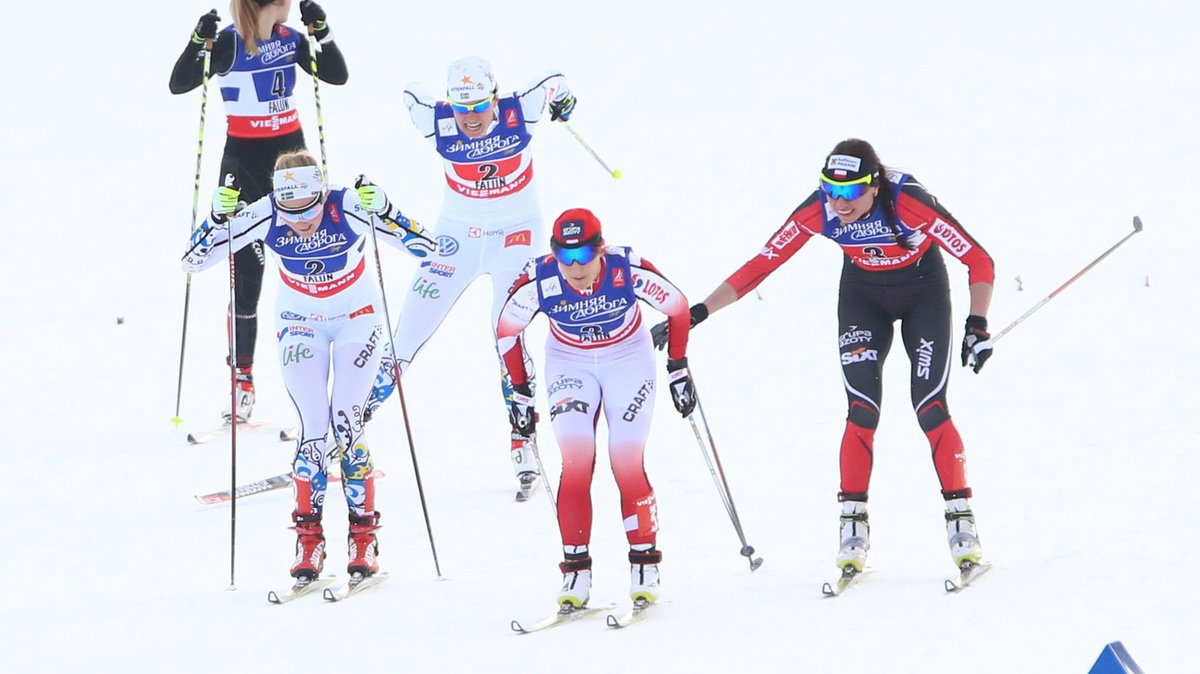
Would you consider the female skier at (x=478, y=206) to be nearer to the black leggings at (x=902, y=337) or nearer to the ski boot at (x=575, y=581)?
the ski boot at (x=575, y=581)

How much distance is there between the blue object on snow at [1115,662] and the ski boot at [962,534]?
1895 millimetres

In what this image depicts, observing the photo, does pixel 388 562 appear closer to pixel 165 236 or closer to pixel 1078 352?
pixel 1078 352

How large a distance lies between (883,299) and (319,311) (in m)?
2.51

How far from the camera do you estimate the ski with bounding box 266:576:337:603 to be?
22.7ft

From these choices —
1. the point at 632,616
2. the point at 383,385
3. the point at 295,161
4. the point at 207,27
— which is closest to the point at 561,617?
the point at 632,616

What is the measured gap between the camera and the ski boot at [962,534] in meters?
6.38

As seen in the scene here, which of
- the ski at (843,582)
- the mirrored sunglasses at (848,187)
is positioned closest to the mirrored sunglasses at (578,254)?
Result: the mirrored sunglasses at (848,187)

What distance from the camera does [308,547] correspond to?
23.2 feet

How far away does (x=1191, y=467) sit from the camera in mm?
7879

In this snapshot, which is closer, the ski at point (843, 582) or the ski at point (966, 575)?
the ski at point (966, 575)

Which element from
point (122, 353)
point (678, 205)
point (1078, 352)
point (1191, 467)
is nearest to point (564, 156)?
point (678, 205)

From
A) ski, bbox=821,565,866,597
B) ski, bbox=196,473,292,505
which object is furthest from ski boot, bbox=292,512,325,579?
ski, bbox=821,565,866,597

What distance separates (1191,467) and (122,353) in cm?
781

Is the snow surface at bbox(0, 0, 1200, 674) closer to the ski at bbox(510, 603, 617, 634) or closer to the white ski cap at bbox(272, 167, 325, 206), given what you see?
the ski at bbox(510, 603, 617, 634)
